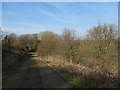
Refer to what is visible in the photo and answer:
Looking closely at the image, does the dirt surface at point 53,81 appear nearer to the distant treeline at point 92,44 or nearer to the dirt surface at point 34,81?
the dirt surface at point 34,81

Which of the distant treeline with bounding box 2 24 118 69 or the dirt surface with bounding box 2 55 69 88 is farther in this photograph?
the distant treeline with bounding box 2 24 118 69

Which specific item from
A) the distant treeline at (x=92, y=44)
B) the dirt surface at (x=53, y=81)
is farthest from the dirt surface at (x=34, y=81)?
the distant treeline at (x=92, y=44)

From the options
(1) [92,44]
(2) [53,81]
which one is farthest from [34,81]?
(1) [92,44]

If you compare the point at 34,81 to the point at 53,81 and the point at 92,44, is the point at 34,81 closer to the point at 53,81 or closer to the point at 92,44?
the point at 53,81

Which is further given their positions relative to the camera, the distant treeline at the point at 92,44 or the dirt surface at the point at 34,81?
the distant treeline at the point at 92,44

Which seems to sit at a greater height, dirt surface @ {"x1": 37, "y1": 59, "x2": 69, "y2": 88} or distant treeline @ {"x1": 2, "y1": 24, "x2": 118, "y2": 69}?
distant treeline @ {"x1": 2, "y1": 24, "x2": 118, "y2": 69}

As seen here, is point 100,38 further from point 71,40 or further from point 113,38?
point 71,40

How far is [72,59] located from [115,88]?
602 inches

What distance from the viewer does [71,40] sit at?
21188 mm

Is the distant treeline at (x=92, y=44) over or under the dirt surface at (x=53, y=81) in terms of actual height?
over

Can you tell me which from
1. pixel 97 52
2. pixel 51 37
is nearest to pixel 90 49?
pixel 97 52

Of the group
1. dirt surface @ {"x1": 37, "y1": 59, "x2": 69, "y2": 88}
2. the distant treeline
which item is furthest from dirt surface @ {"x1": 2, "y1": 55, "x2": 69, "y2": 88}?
the distant treeline

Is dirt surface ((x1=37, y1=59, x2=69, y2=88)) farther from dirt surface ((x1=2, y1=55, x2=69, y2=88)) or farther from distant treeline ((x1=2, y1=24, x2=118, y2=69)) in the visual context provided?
distant treeline ((x1=2, y1=24, x2=118, y2=69))

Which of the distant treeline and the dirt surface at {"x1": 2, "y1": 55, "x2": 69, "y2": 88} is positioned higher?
the distant treeline
